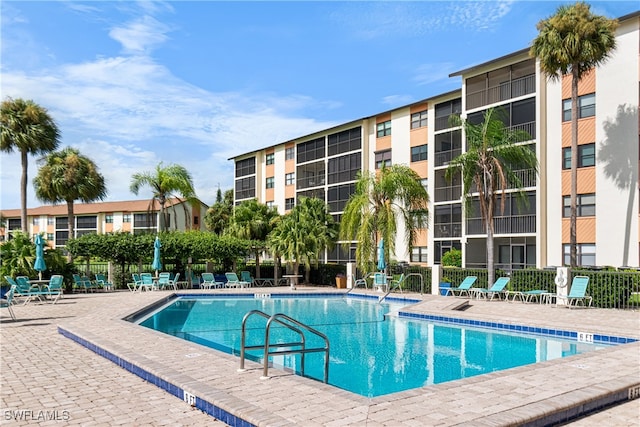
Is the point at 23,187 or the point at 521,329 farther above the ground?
the point at 23,187

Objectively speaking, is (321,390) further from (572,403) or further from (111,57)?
(111,57)

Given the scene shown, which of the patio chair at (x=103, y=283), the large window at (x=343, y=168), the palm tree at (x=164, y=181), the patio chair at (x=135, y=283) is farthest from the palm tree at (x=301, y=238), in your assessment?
the large window at (x=343, y=168)

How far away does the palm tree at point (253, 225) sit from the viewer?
3316 centimetres

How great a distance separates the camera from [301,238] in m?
30.0

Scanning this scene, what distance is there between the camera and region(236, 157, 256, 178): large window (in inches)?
2098

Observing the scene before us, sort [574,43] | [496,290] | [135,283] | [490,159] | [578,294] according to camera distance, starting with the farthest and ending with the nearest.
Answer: [135,283]
[490,159]
[574,43]
[496,290]
[578,294]

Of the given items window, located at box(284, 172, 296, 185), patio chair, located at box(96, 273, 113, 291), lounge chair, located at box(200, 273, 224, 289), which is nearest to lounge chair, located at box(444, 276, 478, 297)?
lounge chair, located at box(200, 273, 224, 289)

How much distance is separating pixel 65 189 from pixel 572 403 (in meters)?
31.2

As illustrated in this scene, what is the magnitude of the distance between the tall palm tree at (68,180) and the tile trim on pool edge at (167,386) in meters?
23.0

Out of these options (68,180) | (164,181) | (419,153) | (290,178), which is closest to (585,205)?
(419,153)

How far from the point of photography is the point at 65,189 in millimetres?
31828

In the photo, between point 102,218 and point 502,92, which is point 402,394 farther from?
point 102,218

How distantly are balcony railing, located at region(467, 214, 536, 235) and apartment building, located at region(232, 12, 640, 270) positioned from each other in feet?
0.18

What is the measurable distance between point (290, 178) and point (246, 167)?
7716 millimetres
